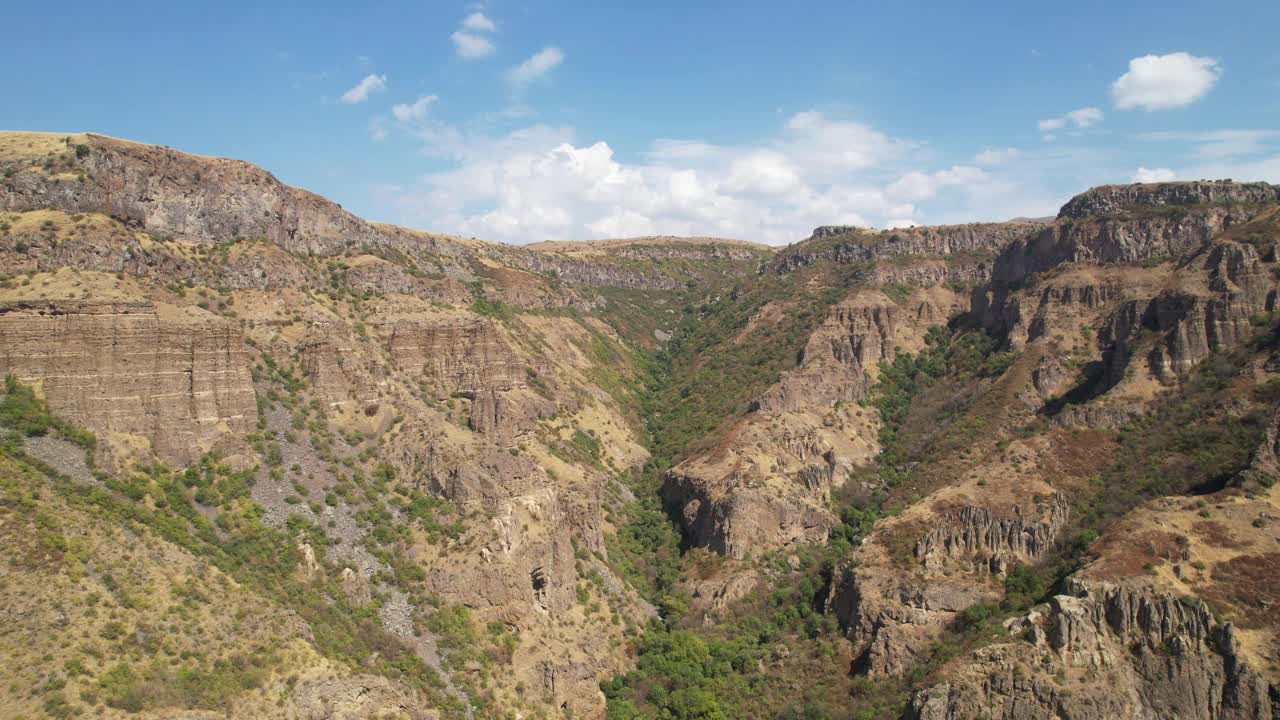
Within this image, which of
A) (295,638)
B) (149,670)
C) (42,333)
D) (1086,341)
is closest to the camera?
(149,670)

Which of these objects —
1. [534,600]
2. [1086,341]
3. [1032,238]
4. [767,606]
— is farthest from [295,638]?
[1032,238]

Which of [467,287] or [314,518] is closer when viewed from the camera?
[314,518]

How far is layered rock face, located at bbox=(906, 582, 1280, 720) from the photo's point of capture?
176ft

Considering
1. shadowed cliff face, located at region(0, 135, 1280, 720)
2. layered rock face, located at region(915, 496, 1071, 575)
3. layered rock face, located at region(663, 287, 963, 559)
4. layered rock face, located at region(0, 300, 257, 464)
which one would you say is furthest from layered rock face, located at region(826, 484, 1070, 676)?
layered rock face, located at region(0, 300, 257, 464)

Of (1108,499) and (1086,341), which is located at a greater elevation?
(1086,341)

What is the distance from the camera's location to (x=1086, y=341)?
99.5 metres

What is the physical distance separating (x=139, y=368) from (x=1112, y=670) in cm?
6601

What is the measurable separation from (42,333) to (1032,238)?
116 meters

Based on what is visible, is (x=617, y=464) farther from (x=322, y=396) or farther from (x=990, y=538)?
(x=990, y=538)

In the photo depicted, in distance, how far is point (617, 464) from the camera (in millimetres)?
104812

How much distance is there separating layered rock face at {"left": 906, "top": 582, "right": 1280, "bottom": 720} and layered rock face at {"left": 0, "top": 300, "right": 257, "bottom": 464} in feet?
170

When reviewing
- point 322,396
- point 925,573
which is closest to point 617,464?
point 322,396

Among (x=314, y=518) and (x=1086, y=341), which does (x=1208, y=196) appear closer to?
(x=1086, y=341)

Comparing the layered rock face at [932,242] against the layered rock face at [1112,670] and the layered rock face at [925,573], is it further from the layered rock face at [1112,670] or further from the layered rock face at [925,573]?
the layered rock face at [1112,670]
